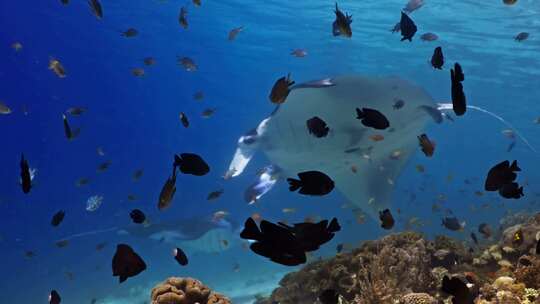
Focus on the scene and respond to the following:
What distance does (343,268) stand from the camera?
6.25m

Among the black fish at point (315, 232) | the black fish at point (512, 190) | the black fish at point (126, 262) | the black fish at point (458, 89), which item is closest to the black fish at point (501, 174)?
the black fish at point (512, 190)

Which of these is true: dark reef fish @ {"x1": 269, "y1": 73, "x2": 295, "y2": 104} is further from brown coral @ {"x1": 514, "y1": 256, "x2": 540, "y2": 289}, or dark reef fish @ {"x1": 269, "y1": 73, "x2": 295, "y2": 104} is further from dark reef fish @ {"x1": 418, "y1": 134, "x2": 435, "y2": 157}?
brown coral @ {"x1": 514, "y1": 256, "x2": 540, "y2": 289}

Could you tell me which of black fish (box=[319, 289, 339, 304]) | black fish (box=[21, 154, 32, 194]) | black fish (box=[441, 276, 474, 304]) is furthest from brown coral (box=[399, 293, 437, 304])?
black fish (box=[21, 154, 32, 194])

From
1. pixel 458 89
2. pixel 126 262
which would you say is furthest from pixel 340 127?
pixel 126 262

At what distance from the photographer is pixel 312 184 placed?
3.43m

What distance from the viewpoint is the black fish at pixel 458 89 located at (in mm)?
3193

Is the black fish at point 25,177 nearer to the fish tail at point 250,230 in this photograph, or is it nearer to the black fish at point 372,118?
the fish tail at point 250,230

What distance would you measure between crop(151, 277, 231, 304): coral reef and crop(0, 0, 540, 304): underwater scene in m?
0.02

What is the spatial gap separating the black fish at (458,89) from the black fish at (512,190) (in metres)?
1.10

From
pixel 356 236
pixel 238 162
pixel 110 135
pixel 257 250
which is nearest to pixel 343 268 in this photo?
pixel 238 162

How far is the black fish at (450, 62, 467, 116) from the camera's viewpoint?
3.19 m

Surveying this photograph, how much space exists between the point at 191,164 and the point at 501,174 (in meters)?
3.16

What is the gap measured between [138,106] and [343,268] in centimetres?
6797

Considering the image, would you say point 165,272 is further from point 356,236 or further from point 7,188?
point 7,188
